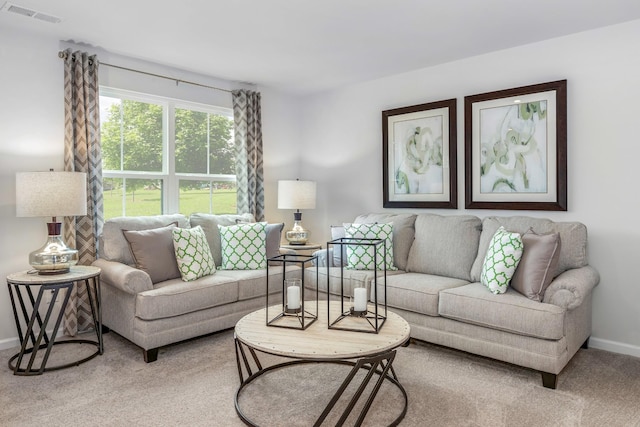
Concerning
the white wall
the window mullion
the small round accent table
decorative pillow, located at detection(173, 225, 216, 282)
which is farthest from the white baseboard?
the window mullion

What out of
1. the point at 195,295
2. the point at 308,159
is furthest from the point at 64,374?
the point at 308,159

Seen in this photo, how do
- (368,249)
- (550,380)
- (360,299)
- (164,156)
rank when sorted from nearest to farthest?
1. (360,299)
2. (550,380)
3. (368,249)
4. (164,156)

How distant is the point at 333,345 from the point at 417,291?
124 cm

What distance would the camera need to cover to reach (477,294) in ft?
9.38

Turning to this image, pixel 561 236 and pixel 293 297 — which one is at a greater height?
pixel 561 236

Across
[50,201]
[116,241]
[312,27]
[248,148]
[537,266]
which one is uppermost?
[312,27]

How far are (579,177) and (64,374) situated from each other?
152 inches

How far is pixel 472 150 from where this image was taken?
380cm

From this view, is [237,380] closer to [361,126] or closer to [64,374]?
[64,374]

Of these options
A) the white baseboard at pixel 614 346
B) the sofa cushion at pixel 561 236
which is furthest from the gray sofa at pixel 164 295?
the white baseboard at pixel 614 346

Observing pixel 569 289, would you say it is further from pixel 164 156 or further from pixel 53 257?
pixel 164 156

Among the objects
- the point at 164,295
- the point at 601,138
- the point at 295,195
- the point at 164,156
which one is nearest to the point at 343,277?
the point at 295,195

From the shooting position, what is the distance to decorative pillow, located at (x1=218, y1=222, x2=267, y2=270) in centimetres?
376

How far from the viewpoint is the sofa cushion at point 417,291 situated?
3.05m
